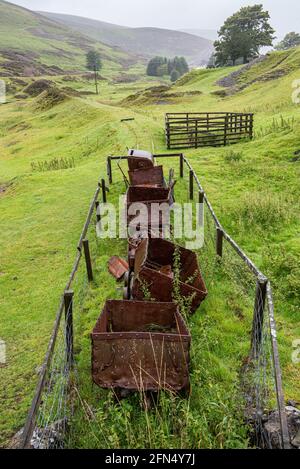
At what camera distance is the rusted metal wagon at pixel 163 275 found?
249 inches

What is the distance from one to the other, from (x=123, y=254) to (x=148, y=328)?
4216mm

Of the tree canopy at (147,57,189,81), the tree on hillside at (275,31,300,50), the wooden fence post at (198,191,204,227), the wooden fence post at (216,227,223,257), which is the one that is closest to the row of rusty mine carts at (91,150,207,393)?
the wooden fence post at (216,227,223,257)

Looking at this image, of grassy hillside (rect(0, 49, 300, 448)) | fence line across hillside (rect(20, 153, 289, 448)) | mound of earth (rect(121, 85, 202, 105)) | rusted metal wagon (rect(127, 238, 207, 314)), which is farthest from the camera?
mound of earth (rect(121, 85, 202, 105))

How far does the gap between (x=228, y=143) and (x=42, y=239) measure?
1568 cm

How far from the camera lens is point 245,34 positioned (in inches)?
3000

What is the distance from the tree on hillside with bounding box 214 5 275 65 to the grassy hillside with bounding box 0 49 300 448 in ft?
196

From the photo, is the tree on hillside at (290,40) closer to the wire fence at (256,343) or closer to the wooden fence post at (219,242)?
the wooden fence post at (219,242)

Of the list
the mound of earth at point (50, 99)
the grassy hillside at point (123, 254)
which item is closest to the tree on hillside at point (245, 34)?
the mound of earth at point (50, 99)

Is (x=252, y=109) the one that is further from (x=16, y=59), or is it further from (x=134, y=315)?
(x=16, y=59)

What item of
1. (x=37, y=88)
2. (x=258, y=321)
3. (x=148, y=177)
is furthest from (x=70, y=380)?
(x=37, y=88)

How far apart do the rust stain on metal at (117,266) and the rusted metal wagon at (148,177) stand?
457 centimetres

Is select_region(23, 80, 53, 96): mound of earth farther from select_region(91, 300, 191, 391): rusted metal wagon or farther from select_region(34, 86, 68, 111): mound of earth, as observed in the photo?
select_region(91, 300, 191, 391): rusted metal wagon

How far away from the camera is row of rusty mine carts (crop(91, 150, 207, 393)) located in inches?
192
